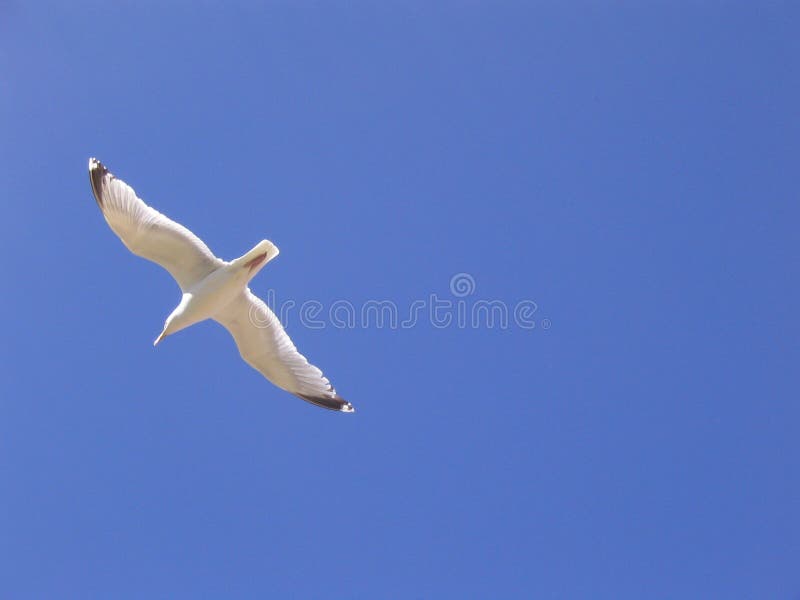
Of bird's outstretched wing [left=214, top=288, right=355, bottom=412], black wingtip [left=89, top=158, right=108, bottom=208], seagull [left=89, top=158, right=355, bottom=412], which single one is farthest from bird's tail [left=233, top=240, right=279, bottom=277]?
black wingtip [left=89, top=158, right=108, bottom=208]

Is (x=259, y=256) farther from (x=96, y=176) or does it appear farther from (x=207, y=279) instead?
(x=96, y=176)

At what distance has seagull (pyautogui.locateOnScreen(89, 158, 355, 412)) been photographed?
316 inches

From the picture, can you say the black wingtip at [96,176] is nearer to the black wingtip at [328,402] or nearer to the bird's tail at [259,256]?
the bird's tail at [259,256]

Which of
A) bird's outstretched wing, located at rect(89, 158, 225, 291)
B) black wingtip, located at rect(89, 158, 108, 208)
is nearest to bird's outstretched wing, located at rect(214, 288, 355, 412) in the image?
bird's outstretched wing, located at rect(89, 158, 225, 291)

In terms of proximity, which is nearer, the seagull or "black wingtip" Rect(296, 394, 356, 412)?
the seagull

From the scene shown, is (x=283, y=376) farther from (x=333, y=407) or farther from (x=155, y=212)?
(x=155, y=212)

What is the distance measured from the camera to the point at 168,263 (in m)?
8.38

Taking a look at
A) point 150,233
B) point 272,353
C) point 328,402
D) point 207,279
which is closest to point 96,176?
point 150,233

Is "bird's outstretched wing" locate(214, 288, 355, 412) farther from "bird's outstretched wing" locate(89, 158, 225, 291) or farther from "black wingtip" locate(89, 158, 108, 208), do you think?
"black wingtip" locate(89, 158, 108, 208)

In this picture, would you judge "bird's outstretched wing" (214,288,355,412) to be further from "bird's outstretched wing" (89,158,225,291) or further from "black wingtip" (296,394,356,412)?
"bird's outstretched wing" (89,158,225,291)

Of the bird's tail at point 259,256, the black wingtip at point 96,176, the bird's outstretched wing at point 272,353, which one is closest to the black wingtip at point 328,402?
the bird's outstretched wing at point 272,353

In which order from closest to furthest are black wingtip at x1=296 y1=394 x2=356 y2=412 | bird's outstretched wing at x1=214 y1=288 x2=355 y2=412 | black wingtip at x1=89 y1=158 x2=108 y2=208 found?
black wingtip at x1=89 y1=158 x2=108 y2=208 → bird's outstretched wing at x1=214 y1=288 x2=355 y2=412 → black wingtip at x1=296 y1=394 x2=356 y2=412

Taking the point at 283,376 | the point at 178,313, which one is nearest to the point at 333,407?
the point at 283,376

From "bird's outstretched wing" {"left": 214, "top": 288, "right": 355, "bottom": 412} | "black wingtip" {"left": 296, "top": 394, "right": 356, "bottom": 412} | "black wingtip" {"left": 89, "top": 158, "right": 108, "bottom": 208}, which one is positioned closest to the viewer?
"black wingtip" {"left": 89, "top": 158, "right": 108, "bottom": 208}
